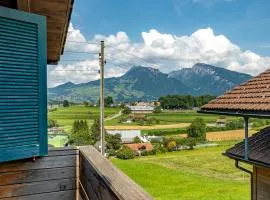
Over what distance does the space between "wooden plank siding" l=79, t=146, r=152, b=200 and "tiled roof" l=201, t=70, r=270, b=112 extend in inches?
95.7

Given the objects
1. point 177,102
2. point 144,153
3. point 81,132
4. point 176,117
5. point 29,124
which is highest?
point 29,124

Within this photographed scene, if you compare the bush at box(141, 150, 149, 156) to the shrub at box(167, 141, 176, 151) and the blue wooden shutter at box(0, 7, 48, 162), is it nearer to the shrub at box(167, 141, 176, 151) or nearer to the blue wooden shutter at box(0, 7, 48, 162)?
the shrub at box(167, 141, 176, 151)

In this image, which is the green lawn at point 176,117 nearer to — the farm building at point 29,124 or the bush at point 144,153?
the bush at point 144,153

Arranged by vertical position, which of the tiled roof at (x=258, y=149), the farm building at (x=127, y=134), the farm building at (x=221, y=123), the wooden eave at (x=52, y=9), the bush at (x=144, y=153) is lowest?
the bush at (x=144, y=153)

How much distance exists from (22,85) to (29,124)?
0.79 ft

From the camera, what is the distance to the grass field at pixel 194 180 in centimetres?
1718

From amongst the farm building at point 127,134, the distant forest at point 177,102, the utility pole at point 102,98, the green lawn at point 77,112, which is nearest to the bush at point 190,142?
the farm building at point 127,134

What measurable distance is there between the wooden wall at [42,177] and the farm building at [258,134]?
7.63 feet

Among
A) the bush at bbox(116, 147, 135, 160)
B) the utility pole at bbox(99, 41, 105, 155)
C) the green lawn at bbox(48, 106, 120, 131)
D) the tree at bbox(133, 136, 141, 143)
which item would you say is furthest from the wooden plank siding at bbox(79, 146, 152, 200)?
the green lawn at bbox(48, 106, 120, 131)

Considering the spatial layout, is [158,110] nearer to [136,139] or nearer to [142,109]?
[142,109]

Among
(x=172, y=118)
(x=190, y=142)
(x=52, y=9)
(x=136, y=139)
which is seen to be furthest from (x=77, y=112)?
(x=52, y=9)

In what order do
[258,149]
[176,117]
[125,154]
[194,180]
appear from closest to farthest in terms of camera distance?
1. [258,149]
2. [194,180]
3. [125,154]
4. [176,117]

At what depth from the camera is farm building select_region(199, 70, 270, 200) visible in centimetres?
402

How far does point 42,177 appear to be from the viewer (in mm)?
2189
